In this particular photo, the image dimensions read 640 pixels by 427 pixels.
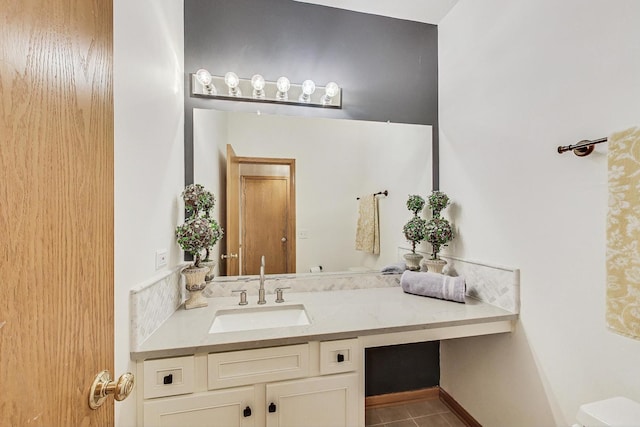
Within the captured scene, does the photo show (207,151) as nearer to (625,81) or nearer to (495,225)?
(495,225)

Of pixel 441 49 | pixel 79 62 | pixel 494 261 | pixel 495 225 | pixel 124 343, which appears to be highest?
pixel 441 49

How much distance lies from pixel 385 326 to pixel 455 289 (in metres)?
0.59

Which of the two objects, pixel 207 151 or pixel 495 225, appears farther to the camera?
pixel 207 151

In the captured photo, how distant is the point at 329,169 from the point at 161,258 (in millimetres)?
1164

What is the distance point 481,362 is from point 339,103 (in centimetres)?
187

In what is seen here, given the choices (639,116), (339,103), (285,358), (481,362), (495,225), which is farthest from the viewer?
(339,103)

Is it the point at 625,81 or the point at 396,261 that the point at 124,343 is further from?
the point at 625,81

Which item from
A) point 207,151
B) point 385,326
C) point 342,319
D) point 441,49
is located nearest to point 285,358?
point 342,319

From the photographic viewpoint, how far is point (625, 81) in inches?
41.0

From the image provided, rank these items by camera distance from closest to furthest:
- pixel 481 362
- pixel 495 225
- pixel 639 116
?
pixel 639 116, pixel 495 225, pixel 481 362

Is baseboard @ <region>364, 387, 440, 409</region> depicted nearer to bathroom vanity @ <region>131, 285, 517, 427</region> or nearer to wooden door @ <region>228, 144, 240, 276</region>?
bathroom vanity @ <region>131, 285, 517, 427</region>

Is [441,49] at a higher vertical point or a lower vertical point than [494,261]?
higher

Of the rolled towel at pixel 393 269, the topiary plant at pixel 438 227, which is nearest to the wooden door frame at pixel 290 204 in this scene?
the rolled towel at pixel 393 269

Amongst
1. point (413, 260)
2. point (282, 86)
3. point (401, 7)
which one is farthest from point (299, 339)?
point (401, 7)
